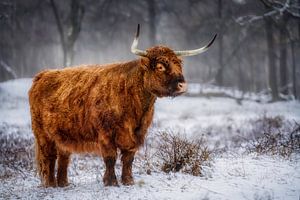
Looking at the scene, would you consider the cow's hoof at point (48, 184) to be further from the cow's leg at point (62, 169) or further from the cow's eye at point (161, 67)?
the cow's eye at point (161, 67)

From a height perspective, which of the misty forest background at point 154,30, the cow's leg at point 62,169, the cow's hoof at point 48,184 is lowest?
the cow's hoof at point 48,184

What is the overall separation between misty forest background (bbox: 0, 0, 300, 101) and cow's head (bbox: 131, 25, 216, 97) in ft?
54.5

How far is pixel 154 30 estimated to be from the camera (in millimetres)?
26672

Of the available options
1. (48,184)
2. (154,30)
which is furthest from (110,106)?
(154,30)

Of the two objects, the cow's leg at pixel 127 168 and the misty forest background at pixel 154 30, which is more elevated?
the misty forest background at pixel 154 30

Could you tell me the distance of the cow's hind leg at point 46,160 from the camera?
6.72m

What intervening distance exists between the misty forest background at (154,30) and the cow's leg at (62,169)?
54.6ft

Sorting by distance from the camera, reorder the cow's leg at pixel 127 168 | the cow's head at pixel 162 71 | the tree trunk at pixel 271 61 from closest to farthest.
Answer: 1. the cow's head at pixel 162 71
2. the cow's leg at pixel 127 168
3. the tree trunk at pixel 271 61

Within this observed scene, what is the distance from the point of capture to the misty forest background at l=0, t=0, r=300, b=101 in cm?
2423

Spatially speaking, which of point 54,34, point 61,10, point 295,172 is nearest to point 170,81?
point 295,172

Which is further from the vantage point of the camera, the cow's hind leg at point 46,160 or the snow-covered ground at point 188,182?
the cow's hind leg at point 46,160

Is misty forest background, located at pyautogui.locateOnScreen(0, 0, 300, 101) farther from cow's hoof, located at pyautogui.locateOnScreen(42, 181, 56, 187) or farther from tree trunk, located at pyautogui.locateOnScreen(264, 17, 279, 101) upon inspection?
cow's hoof, located at pyautogui.locateOnScreen(42, 181, 56, 187)

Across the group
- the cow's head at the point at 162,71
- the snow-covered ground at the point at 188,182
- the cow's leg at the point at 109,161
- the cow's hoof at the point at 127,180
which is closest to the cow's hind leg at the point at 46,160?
the snow-covered ground at the point at 188,182

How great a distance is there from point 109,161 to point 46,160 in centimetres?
143
